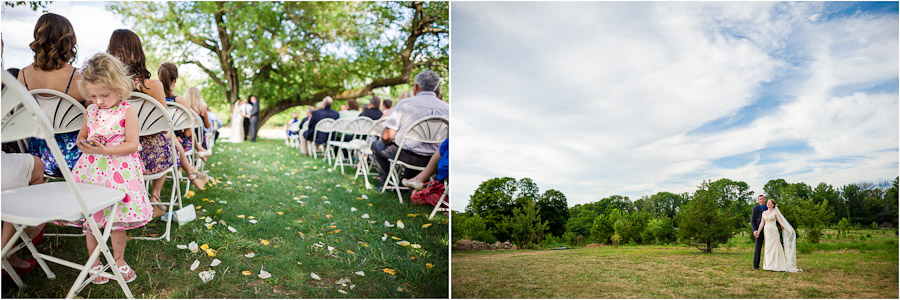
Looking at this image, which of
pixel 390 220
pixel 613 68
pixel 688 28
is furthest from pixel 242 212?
pixel 688 28

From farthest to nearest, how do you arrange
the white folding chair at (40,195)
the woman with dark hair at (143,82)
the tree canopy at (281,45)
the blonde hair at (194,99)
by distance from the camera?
1. the tree canopy at (281,45)
2. the blonde hair at (194,99)
3. the woman with dark hair at (143,82)
4. the white folding chair at (40,195)

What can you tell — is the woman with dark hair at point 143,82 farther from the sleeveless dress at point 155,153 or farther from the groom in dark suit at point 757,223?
the groom in dark suit at point 757,223

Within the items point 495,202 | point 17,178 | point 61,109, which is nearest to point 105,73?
point 61,109

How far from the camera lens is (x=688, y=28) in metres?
3.47

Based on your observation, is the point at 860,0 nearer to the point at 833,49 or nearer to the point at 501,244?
the point at 833,49

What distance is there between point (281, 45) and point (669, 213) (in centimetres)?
1124

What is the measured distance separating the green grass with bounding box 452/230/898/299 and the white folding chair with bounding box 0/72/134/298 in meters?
1.95

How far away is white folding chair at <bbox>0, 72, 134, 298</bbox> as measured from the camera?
140cm

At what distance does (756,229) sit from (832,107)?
1001 millimetres

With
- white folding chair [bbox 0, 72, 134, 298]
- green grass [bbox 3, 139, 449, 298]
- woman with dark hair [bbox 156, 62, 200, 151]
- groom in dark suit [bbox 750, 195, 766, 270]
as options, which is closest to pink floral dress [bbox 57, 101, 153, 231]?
white folding chair [bbox 0, 72, 134, 298]

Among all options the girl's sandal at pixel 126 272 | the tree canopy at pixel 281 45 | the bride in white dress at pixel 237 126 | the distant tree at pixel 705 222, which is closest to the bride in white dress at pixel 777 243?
the distant tree at pixel 705 222

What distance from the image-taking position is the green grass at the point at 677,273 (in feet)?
10.4

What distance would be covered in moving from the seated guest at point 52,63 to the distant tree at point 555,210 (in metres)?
2.72

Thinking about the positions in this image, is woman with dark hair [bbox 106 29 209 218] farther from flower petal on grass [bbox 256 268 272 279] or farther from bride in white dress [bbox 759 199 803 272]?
bride in white dress [bbox 759 199 803 272]
